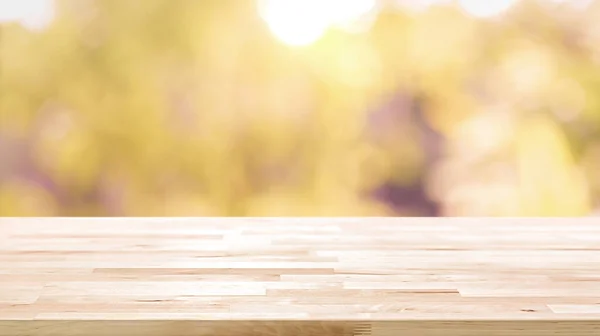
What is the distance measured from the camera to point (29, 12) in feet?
6.97

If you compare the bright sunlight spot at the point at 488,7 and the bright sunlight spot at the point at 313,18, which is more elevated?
the bright sunlight spot at the point at 488,7

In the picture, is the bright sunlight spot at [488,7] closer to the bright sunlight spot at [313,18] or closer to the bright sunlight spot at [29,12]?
the bright sunlight spot at [313,18]

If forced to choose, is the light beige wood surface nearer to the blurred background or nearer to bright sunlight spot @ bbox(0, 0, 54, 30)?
the blurred background

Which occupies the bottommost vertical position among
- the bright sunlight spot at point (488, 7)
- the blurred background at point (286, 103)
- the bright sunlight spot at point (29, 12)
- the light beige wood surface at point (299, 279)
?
the light beige wood surface at point (299, 279)

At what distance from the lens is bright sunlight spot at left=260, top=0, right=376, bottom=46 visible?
6.99 ft

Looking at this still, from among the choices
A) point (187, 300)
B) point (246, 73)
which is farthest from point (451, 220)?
point (187, 300)

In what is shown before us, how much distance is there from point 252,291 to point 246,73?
44.8 inches

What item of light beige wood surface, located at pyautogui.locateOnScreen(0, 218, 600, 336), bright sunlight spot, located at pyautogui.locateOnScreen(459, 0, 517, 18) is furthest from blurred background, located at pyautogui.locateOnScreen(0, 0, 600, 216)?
light beige wood surface, located at pyautogui.locateOnScreen(0, 218, 600, 336)

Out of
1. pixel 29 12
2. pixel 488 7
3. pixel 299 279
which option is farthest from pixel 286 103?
pixel 299 279

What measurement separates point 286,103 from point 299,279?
1033mm

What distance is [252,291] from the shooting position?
1.13m

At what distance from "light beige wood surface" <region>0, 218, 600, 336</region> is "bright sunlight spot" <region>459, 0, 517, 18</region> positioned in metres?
0.74

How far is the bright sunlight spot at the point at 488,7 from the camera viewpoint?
2.14m

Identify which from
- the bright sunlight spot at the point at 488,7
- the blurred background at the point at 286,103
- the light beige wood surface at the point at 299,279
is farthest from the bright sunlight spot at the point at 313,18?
the light beige wood surface at the point at 299,279
